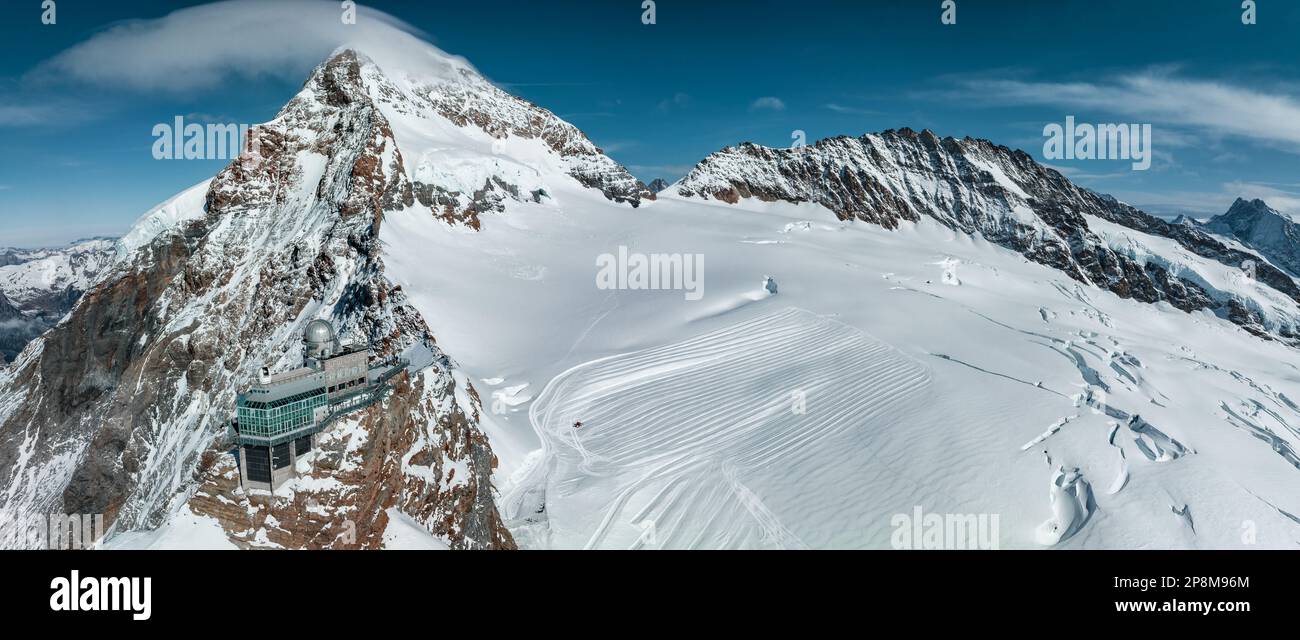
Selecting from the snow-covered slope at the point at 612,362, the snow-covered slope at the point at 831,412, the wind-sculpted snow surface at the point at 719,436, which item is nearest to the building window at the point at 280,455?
the snow-covered slope at the point at 612,362

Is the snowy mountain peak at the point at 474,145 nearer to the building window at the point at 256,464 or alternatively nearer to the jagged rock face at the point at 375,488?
the jagged rock face at the point at 375,488

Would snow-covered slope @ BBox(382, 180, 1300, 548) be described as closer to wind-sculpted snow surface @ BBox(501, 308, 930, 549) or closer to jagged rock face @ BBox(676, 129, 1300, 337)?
wind-sculpted snow surface @ BBox(501, 308, 930, 549)

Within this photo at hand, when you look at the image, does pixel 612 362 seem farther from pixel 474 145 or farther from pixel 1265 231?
pixel 1265 231

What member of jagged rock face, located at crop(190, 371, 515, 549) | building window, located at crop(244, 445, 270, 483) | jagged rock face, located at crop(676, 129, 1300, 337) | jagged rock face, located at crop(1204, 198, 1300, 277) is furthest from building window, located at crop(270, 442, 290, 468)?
jagged rock face, located at crop(1204, 198, 1300, 277)

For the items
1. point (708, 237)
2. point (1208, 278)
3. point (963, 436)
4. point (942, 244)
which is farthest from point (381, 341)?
point (1208, 278)

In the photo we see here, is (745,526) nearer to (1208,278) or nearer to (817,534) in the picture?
(817,534)
